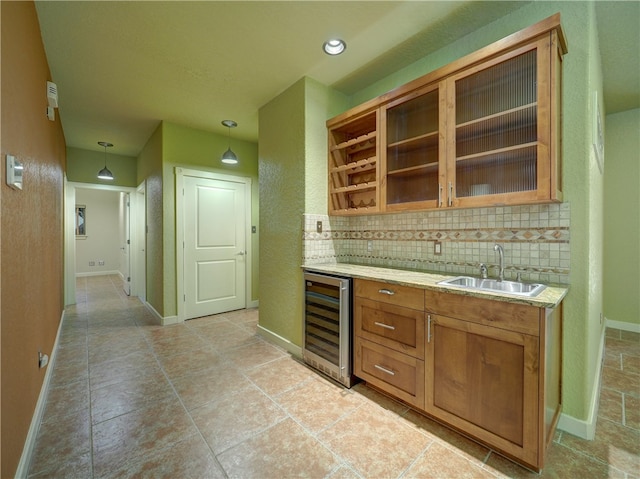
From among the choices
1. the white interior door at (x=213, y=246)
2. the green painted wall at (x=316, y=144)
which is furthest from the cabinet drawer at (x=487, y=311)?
the white interior door at (x=213, y=246)

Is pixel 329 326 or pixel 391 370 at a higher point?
pixel 329 326

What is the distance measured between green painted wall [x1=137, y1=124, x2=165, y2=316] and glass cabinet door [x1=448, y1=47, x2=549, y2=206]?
11.9ft

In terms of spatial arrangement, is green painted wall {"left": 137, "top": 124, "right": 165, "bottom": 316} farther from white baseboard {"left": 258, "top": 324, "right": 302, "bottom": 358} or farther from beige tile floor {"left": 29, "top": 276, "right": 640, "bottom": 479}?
white baseboard {"left": 258, "top": 324, "right": 302, "bottom": 358}

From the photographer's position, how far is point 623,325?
3561 millimetres

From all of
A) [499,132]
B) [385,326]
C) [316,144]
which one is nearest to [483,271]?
[385,326]

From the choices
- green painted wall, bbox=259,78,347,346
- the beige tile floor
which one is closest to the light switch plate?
the beige tile floor

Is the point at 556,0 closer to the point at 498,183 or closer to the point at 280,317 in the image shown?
the point at 498,183

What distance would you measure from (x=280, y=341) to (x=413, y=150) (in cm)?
232

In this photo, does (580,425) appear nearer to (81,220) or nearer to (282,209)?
(282,209)

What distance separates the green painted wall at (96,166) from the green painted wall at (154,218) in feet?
2.60

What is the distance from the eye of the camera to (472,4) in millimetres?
1888

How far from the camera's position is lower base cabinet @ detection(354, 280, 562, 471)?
4.50 feet

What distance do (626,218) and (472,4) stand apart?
347 cm

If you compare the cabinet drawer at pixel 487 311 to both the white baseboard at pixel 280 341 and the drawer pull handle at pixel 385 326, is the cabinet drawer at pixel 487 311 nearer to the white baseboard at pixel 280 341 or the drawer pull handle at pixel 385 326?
the drawer pull handle at pixel 385 326
